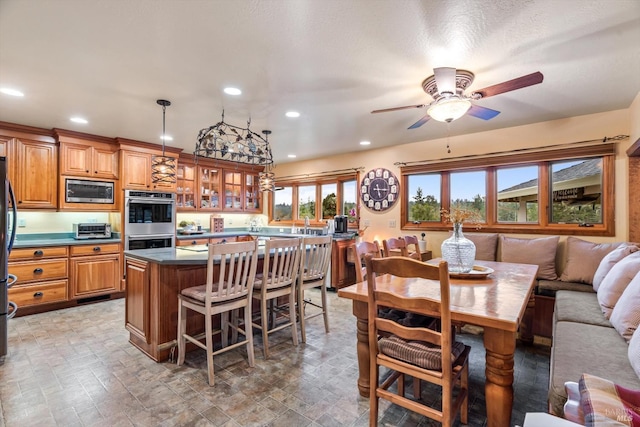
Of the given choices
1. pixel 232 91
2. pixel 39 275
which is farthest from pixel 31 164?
pixel 232 91

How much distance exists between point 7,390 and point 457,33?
3.89 m

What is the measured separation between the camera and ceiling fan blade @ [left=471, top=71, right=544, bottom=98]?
6.21ft

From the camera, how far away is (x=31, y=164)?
4.00 m

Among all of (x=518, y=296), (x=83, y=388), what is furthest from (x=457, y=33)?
(x=83, y=388)

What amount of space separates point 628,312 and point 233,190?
19.8ft

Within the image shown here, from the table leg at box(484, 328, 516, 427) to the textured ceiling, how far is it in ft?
5.82

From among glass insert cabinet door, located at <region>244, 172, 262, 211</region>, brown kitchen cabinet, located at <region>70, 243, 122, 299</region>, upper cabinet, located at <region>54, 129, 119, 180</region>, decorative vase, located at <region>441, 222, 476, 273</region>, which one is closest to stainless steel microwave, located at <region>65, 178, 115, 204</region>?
upper cabinet, located at <region>54, 129, 119, 180</region>

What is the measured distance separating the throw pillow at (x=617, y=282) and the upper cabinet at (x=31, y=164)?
6.14 metres

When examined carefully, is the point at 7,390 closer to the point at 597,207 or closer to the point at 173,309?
the point at 173,309

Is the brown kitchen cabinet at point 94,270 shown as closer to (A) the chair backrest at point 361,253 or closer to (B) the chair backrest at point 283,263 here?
(B) the chair backrest at point 283,263

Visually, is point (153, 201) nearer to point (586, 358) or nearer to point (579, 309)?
point (586, 358)

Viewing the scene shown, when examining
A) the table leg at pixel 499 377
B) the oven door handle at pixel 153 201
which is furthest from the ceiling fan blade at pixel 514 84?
the oven door handle at pixel 153 201

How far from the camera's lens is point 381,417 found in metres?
1.86

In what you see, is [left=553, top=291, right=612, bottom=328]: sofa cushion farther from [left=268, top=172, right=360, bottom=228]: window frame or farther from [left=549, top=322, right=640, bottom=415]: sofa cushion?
[left=268, top=172, right=360, bottom=228]: window frame
